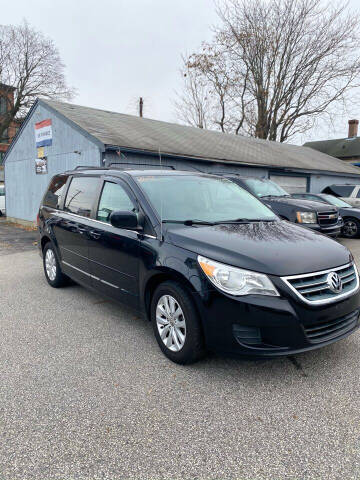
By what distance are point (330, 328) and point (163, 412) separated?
4.88 feet

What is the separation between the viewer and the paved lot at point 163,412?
2.09 m

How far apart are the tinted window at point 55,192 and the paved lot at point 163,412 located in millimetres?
2276

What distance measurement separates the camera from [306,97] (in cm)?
3073

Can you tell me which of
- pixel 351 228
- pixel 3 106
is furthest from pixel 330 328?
pixel 3 106

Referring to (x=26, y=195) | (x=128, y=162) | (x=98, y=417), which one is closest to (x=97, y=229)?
(x=98, y=417)

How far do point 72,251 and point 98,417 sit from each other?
279cm

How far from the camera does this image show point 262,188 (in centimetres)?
962

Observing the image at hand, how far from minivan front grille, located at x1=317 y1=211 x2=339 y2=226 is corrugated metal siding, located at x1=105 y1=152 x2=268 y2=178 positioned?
5.30 metres

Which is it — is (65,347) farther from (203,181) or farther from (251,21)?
(251,21)

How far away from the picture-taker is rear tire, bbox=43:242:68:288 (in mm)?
5621

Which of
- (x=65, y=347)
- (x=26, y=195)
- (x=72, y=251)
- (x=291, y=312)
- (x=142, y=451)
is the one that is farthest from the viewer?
(x=26, y=195)

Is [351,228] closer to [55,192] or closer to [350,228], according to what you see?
[350,228]

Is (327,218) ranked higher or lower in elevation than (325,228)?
higher

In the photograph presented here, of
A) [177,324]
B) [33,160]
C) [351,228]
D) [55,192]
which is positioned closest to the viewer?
[177,324]
